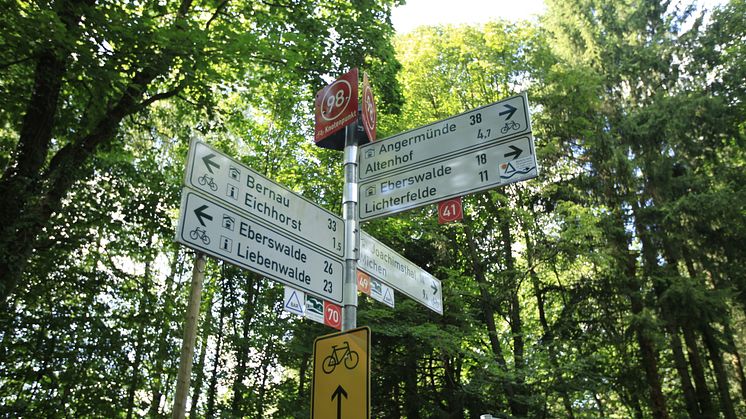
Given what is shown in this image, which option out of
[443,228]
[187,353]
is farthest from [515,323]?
[187,353]

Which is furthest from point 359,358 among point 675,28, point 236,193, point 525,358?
point 675,28

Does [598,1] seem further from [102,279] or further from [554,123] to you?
[102,279]

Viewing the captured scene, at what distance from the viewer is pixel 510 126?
4.10 meters

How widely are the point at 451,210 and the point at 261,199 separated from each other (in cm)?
142

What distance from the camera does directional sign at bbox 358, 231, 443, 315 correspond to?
4199 millimetres

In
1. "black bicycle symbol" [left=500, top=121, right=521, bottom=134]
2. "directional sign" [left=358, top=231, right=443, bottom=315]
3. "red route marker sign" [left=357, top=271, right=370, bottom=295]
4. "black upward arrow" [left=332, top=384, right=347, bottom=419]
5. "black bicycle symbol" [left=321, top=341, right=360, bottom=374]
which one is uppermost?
"black bicycle symbol" [left=500, top=121, right=521, bottom=134]

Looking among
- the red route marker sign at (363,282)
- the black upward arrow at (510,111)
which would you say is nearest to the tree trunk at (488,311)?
the red route marker sign at (363,282)

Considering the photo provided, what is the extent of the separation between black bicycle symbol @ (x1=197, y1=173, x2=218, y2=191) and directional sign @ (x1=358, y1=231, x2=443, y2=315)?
117 cm

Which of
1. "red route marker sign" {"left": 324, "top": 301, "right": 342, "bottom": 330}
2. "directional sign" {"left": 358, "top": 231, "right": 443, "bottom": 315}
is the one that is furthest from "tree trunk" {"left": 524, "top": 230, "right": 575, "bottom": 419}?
"red route marker sign" {"left": 324, "top": 301, "right": 342, "bottom": 330}

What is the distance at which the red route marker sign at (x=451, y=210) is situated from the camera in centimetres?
420

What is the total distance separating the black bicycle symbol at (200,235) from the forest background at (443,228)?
234 inches

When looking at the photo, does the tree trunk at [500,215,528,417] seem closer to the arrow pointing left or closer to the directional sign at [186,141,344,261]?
the arrow pointing left

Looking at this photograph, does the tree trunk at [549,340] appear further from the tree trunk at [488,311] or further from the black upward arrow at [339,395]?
the black upward arrow at [339,395]

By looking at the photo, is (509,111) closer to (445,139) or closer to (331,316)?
(445,139)
